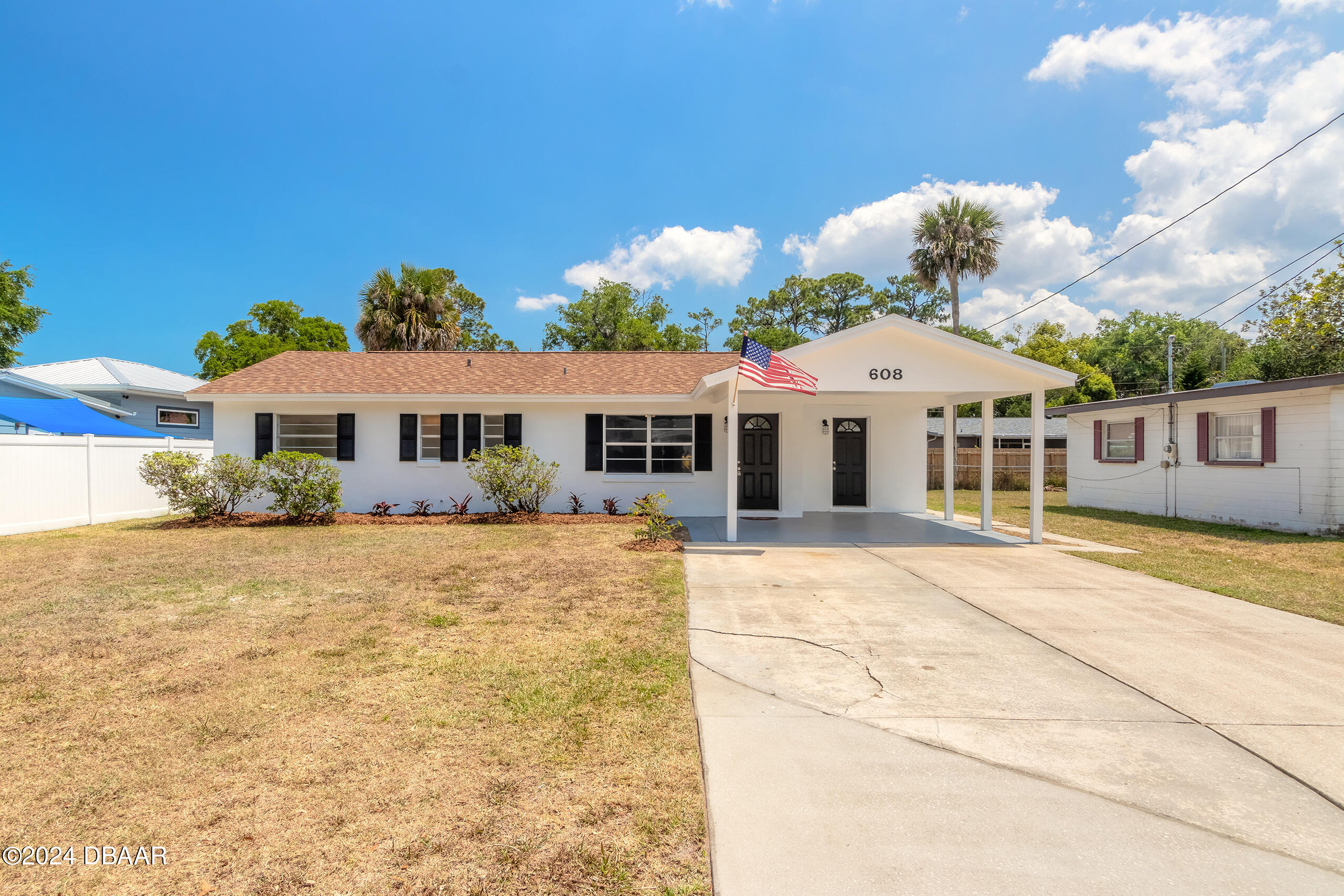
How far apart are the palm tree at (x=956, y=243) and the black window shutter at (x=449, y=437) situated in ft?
75.7

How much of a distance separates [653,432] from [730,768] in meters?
10.9

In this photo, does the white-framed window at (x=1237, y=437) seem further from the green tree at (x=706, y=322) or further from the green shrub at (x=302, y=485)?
the green tree at (x=706, y=322)

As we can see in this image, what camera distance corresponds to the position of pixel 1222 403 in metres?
13.6

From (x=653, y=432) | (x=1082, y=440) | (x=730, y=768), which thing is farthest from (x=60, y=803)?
(x=1082, y=440)

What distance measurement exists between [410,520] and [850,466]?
1009 centimetres

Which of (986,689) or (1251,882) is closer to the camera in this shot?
(1251,882)

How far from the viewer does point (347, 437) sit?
1371 cm

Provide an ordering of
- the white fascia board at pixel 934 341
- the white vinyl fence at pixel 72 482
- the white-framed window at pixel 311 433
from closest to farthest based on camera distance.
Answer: the white fascia board at pixel 934 341
the white vinyl fence at pixel 72 482
the white-framed window at pixel 311 433

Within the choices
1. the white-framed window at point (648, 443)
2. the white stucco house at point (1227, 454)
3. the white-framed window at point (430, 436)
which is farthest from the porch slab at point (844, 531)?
the white stucco house at point (1227, 454)

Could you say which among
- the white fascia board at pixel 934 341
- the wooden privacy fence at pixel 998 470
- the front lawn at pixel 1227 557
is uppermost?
the white fascia board at pixel 934 341

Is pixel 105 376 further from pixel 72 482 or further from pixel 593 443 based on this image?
pixel 593 443

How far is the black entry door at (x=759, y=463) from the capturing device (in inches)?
547

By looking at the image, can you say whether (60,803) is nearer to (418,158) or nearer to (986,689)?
(986,689)

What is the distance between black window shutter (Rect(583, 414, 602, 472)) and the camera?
13680mm
